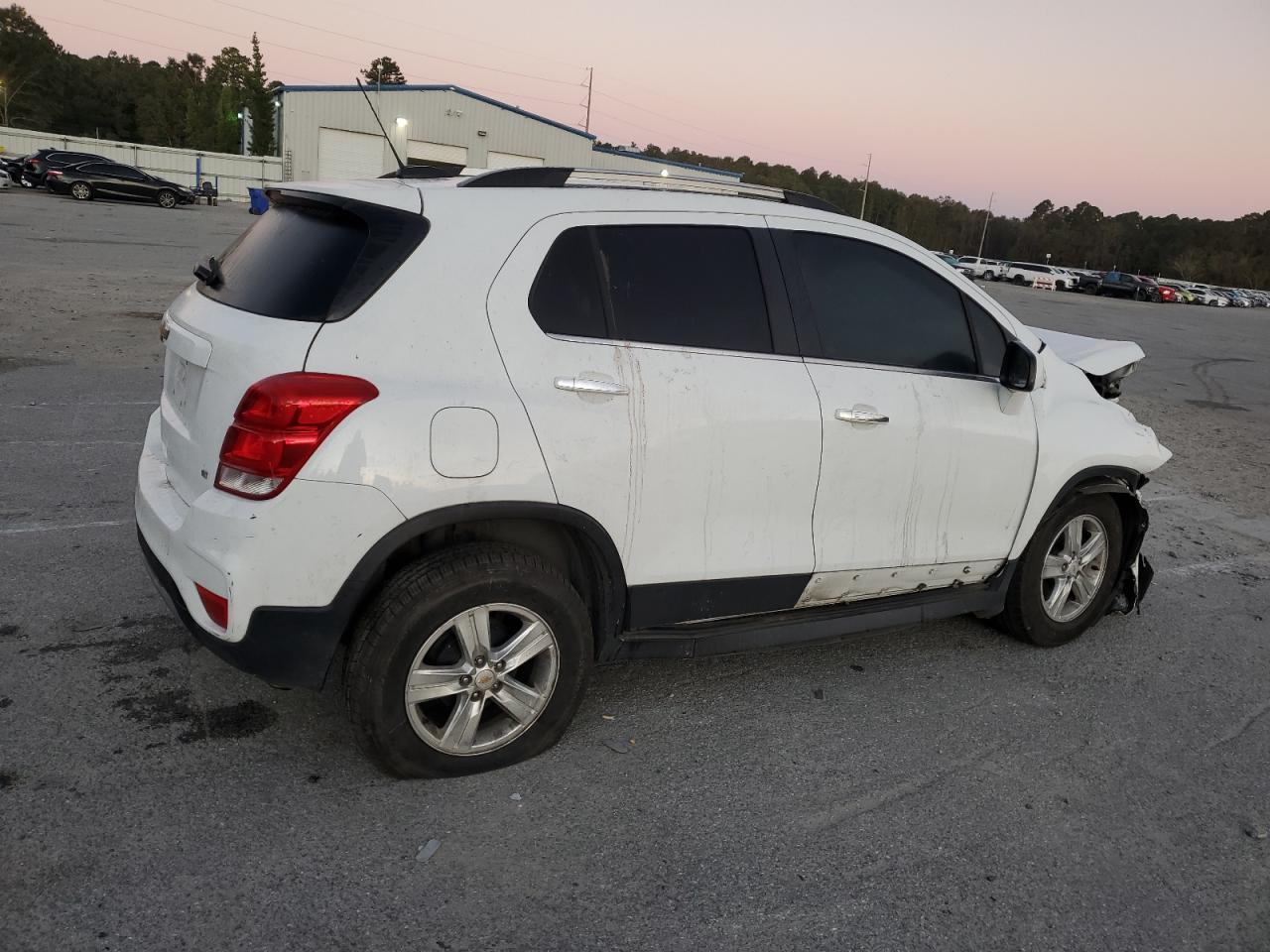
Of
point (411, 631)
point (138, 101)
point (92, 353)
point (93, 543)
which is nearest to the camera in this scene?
point (411, 631)

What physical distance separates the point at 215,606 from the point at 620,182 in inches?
76.4

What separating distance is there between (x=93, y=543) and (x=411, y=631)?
271 centimetres

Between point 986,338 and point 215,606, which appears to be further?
point 986,338

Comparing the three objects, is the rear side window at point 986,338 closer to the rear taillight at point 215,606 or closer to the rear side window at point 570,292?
the rear side window at point 570,292

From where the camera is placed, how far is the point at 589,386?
9.92 ft

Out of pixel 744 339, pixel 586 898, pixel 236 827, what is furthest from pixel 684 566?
pixel 236 827

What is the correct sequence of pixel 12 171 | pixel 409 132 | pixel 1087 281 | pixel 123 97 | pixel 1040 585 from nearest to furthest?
pixel 1040 585 < pixel 12 171 < pixel 409 132 < pixel 1087 281 < pixel 123 97

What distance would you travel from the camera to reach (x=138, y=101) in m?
106

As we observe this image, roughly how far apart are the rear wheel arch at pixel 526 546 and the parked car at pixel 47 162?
3862 centimetres

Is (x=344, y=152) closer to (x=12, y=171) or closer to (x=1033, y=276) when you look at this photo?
(x=12, y=171)

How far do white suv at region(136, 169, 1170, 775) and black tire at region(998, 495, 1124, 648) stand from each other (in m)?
0.42

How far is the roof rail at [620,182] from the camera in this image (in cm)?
323

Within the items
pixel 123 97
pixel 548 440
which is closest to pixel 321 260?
pixel 548 440

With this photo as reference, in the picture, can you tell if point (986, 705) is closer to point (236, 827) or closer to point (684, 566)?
point (684, 566)
